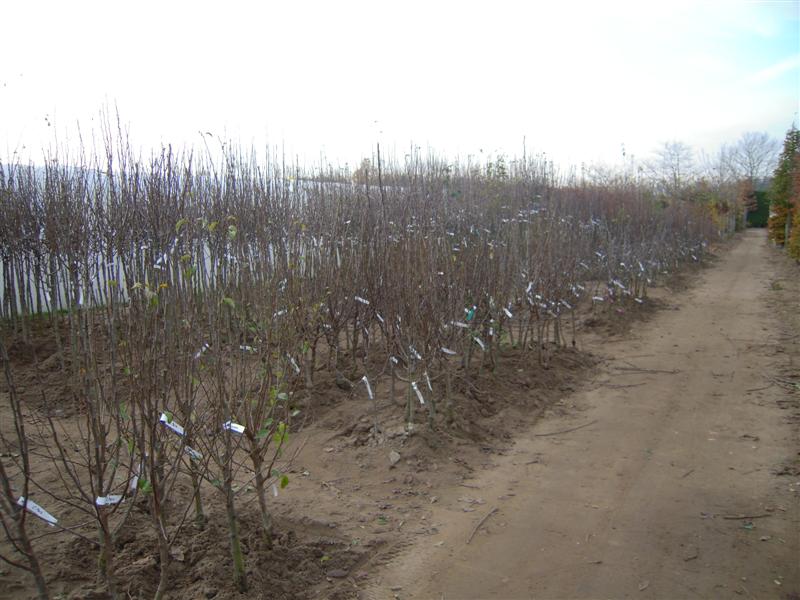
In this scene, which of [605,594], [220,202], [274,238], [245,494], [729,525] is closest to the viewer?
[605,594]

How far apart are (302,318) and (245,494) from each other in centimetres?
124

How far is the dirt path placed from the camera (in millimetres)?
3217

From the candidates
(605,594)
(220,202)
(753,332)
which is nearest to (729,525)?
(605,594)

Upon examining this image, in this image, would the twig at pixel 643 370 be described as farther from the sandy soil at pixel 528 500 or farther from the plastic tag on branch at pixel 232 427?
the plastic tag on branch at pixel 232 427

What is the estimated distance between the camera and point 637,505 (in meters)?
4.00

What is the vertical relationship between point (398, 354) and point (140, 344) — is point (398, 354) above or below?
below

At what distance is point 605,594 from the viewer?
10.1 ft

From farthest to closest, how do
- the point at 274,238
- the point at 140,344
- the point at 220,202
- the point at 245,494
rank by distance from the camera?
the point at 220,202 → the point at 274,238 → the point at 245,494 → the point at 140,344

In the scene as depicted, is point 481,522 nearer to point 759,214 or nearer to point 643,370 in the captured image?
point 643,370

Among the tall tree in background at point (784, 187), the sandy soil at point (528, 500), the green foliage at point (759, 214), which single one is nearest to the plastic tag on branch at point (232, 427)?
the sandy soil at point (528, 500)

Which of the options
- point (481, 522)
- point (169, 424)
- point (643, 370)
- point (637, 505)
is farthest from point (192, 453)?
point (643, 370)

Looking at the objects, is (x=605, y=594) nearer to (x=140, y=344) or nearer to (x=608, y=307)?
(x=140, y=344)

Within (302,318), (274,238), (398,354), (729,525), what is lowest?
(729,525)

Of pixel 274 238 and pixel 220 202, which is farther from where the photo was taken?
pixel 220 202
